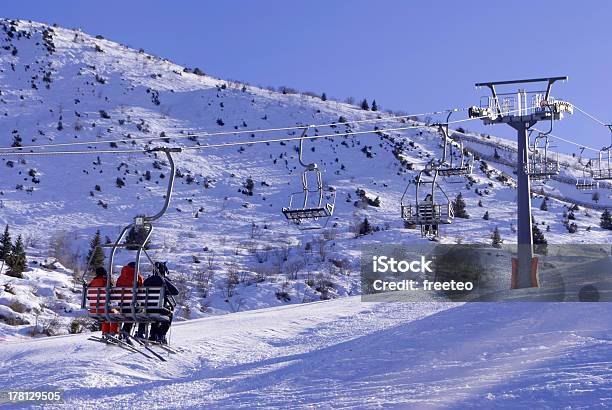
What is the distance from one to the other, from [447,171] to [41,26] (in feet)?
209

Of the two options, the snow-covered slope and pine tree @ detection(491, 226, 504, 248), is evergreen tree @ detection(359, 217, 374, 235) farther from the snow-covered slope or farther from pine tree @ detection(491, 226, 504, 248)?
the snow-covered slope

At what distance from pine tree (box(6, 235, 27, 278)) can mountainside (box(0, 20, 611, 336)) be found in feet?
1.84

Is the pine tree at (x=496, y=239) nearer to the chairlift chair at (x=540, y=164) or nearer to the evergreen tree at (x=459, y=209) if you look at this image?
the evergreen tree at (x=459, y=209)

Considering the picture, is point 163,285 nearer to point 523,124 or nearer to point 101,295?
point 101,295

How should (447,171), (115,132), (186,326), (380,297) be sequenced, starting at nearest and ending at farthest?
(447,171)
(186,326)
(380,297)
(115,132)

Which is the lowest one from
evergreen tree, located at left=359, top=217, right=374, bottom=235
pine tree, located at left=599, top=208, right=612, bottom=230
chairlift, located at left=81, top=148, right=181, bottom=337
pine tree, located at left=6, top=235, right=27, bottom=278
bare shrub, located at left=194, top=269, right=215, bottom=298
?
bare shrub, located at left=194, top=269, right=215, bottom=298

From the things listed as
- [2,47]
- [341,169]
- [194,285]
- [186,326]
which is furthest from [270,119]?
[186,326]

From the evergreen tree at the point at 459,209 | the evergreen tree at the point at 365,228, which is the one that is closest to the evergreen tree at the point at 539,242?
the evergreen tree at the point at 459,209

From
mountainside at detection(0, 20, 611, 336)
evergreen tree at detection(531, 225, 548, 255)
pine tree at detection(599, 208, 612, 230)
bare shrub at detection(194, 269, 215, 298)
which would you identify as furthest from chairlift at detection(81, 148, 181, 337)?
pine tree at detection(599, 208, 612, 230)

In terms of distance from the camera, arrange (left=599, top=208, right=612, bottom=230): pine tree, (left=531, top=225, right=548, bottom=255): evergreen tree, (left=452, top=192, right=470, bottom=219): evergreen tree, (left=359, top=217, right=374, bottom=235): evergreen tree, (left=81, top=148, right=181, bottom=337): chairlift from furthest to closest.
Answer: (left=599, top=208, right=612, bottom=230): pine tree, (left=452, top=192, right=470, bottom=219): evergreen tree, (left=359, top=217, right=374, bottom=235): evergreen tree, (left=531, top=225, right=548, bottom=255): evergreen tree, (left=81, top=148, right=181, bottom=337): chairlift

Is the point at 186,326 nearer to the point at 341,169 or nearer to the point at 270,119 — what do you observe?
the point at 341,169

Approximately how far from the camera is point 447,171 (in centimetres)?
2156

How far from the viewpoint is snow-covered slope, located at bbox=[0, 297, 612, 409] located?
13711 millimetres

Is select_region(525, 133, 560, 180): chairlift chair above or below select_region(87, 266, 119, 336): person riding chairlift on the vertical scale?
above
